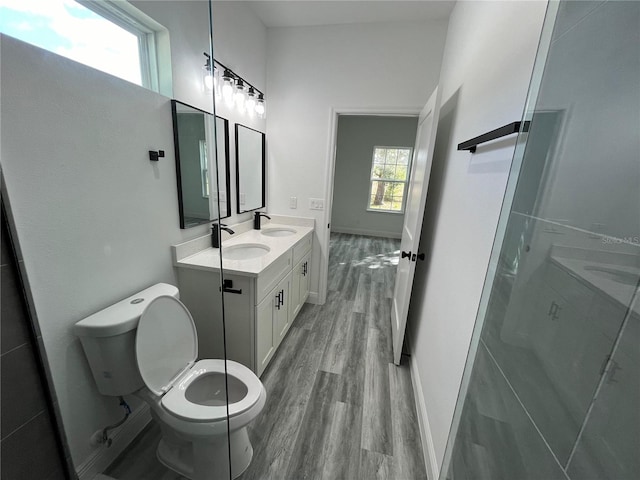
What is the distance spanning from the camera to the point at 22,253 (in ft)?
2.85

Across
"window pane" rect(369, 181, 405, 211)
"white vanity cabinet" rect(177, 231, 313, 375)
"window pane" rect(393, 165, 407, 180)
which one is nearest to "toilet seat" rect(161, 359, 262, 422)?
"white vanity cabinet" rect(177, 231, 313, 375)

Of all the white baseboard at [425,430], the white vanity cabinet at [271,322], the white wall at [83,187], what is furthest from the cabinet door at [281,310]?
the white baseboard at [425,430]

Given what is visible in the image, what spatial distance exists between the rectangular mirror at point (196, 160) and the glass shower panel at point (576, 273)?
1.30 m

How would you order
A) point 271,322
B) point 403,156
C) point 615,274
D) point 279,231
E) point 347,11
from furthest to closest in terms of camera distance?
1. point 403,156
2. point 279,231
3. point 347,11
4. point 271,322
5. point 615,274

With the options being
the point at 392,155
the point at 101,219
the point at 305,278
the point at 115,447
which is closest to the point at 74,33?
the point at 101,219

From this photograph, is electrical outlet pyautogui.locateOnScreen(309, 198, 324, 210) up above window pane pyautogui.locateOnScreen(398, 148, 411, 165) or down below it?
below

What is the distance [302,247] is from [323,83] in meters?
1.56

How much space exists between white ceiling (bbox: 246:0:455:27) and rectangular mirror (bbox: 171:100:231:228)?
3.52 feet

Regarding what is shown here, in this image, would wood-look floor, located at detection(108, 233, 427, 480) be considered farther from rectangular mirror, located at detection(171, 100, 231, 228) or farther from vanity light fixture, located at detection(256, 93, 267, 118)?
vanity light fixture, located at detection(256, 93, 267, 118)

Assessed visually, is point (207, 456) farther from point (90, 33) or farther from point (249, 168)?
point (249, 168)

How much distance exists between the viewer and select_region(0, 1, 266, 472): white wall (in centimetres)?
87

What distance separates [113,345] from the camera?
111 cm

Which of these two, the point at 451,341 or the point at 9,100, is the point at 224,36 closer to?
the point at 9,100

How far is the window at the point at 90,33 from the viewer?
831mm
